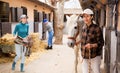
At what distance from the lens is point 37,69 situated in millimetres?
8352

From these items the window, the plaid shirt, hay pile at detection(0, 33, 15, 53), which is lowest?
hay pile at detection(0, 33, 15, 53)

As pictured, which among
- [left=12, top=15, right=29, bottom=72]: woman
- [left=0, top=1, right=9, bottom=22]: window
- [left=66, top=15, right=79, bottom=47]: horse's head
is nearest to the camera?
[left=66, top=15, right=79, bottom=47]: horse's head

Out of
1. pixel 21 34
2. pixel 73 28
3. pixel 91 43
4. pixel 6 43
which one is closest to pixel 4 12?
pixel 6 43

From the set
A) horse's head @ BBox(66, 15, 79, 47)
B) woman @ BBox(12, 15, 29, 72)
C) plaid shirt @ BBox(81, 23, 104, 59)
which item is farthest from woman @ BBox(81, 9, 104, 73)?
woman @ BBox(12, 15, 29, 72)

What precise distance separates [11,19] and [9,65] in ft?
9.30

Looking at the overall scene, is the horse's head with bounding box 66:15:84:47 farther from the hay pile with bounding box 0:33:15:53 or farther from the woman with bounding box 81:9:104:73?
the hay pile with bounding box 0:33:15:53

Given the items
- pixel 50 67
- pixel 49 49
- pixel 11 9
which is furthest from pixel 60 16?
pixel 50 67

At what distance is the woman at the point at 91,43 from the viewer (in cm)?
459

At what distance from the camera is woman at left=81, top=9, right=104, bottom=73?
459 cm

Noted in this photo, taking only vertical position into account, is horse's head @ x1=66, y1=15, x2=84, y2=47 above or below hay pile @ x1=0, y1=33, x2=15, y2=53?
above

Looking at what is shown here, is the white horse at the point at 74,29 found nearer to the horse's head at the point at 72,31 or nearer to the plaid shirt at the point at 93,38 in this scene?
the horse's head at the point at 72,31

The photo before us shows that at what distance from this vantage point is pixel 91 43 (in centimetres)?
461

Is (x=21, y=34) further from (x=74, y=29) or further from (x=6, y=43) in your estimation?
(x=74, y=29)

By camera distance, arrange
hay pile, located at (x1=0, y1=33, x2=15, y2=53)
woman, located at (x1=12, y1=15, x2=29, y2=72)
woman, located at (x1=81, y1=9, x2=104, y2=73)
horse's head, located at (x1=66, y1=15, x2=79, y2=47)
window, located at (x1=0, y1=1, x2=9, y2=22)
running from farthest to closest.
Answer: window, located at (x1=0, y1=1, x2=9, y2=22)
hay pile, located at (x1=0, y1=33, x2=15, y2=53)
woman, located at (x1=12, y1=15, x2=29, y2=72)
horse's head, located at (x1=66, y1=15, x2=79, y2=47)
woman, located at (x1=81, y1=9, x2=104, y2=73)
